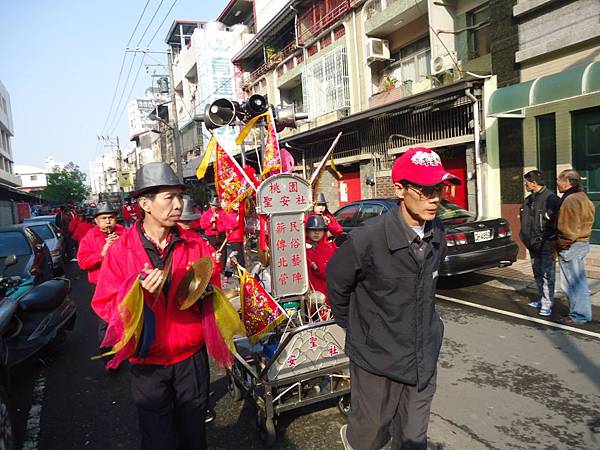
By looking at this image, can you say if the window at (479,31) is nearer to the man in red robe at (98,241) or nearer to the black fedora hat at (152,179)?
the man in red robe at (98,241)

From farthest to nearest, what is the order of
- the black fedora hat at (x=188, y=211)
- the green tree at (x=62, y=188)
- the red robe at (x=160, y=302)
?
the green tree at (x=62, y=188)
the black fedora hat at (x=188, y=211)
the red robe at (x=160, y=302)

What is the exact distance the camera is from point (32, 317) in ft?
15.3

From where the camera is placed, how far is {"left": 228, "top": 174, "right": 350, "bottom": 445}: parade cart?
3.03m

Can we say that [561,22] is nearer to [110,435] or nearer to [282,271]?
[282,271]

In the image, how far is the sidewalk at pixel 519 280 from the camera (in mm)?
6609

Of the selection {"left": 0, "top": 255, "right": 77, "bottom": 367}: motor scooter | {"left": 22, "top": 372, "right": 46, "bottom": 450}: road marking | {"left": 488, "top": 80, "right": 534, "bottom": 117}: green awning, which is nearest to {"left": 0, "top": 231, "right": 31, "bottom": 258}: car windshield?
{"left": 0, "top": 255, "right": 77, "bottom": 367}: motor scooter

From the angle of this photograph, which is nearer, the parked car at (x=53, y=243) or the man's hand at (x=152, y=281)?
the man's hand at (x=152, y=281)

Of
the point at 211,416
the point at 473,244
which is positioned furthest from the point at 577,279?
the point at 211,416

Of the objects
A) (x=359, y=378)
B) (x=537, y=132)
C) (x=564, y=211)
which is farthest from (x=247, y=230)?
(x=537, y=132)

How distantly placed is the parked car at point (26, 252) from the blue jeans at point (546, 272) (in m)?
7.16

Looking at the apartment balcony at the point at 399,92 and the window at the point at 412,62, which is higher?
the window at the point at 412,62

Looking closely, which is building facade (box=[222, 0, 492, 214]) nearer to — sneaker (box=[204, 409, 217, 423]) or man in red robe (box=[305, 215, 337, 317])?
man in red robe (box=[305, 215, 337, 317])

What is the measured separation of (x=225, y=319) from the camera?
2.31 metres

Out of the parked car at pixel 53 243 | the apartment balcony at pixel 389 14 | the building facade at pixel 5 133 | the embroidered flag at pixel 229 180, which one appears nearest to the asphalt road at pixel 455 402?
the embroidered flag at pixel 229 180
